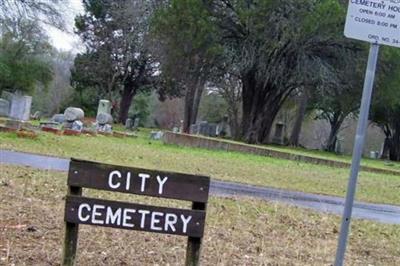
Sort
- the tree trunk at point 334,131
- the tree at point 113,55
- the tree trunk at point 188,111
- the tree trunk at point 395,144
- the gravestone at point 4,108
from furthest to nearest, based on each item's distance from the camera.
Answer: the tree trunk at point 395,144, the tree trunk at point 334,131, the tree at point 113,55, the tree trunk at point 188,111, the gravestone at point 4,108

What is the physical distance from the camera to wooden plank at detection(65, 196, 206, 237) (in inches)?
167

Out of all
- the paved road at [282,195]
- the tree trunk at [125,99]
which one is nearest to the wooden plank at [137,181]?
the paved road at [282,195]

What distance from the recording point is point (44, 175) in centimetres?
919

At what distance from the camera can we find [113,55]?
53812mm

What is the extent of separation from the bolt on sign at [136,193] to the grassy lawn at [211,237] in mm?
771

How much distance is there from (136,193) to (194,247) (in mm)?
616

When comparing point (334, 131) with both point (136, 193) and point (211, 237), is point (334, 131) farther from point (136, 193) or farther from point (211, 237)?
point (136, 193)

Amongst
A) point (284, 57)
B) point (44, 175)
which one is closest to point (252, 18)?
point (284, 57)

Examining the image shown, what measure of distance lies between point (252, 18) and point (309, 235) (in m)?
23.1

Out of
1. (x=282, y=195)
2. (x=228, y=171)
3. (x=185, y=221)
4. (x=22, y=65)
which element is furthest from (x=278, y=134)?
(x=185, y=221)

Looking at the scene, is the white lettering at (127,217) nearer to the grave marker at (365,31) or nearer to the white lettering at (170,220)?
the white lettering at (170,220)

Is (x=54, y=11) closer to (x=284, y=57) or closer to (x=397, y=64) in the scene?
(x=284, y=57)

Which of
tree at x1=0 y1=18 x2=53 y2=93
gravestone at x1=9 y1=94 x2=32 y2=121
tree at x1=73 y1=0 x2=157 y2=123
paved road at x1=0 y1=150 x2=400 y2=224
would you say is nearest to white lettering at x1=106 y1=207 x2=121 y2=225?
paved road at x1=0 y1=150 x2=400 y2=224

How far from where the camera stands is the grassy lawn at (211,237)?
17.0 ft
